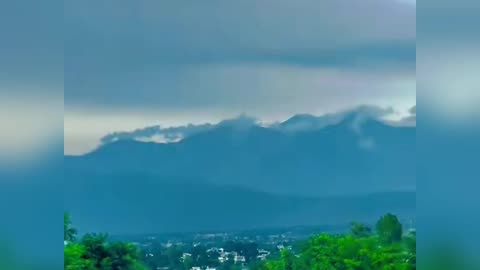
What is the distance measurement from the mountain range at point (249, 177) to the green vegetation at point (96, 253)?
0.07m

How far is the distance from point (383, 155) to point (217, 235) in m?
0.93

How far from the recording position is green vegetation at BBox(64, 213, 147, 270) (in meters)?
3.42

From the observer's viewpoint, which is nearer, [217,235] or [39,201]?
[39,201]

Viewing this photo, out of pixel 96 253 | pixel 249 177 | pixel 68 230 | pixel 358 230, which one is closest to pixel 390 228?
pixel 358 230

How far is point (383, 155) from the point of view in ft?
11.9

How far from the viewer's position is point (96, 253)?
11.5ft

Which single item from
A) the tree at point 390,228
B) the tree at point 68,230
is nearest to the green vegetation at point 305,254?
the tree at point 390,228

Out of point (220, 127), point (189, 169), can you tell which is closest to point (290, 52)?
point (220, 127)

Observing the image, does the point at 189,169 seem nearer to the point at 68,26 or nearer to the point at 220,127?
the point at 220,127

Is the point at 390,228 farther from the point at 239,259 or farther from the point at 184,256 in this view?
the point at 184,256

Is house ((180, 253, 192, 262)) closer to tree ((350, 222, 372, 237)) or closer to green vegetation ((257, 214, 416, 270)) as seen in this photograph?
green vegetation ((257, 214, 416, 270))

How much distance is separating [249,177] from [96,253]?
838 millimetres

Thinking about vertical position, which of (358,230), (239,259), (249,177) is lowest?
(239,259)

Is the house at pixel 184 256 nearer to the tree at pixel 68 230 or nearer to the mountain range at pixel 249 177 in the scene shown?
the mountain range at pixel 249 177
